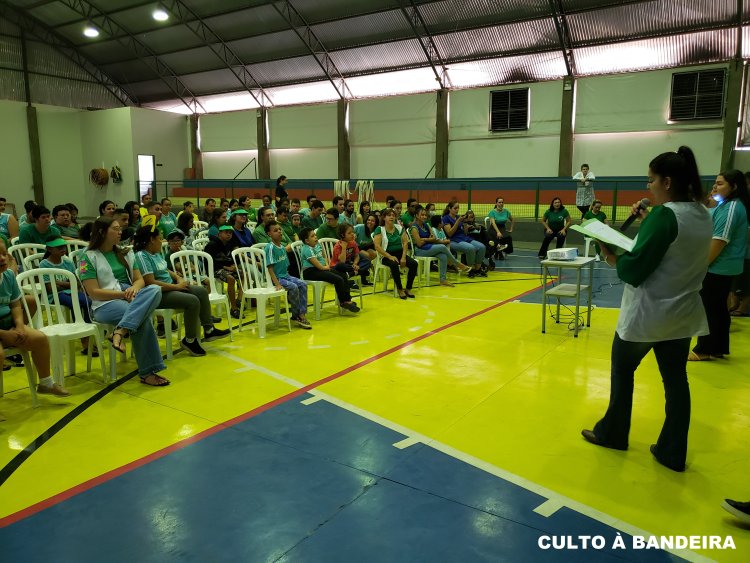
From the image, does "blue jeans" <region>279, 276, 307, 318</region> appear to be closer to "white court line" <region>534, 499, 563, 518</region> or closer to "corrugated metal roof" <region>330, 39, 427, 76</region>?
"white court line" <region>534, 499, 563, 518</region>

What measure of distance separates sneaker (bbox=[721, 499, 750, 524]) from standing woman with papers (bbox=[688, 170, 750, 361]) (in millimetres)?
2134

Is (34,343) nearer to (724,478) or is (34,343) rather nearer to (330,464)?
(330,464)

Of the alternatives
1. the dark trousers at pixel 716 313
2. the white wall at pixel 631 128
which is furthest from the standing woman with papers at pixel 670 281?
the white wall at pixel 631 128

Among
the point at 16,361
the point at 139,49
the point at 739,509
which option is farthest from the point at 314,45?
the point at 739,509

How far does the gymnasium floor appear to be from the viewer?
2.40m

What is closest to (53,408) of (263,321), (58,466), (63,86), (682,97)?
(58,466)

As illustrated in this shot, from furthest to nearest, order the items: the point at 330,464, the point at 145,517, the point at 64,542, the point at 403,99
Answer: the point at 403,99 < the point at 330,464 < the point at 145,517 < the point at 64,542

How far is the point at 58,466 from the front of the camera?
306 cm

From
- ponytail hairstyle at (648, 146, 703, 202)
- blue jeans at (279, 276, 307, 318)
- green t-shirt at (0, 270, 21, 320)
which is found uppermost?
ponytail hairstyle at (648, 146, 703, 202)

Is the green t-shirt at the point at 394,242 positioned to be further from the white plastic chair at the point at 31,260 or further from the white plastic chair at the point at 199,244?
the white plastic chair at the point at 31,260

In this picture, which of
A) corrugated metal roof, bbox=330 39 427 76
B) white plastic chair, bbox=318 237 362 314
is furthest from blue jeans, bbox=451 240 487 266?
corrugated metal roof, bbox=330 39 427 76

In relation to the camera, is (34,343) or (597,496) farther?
(34,343)

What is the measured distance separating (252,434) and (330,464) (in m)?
0.65

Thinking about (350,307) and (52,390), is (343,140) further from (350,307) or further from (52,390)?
(52,390)
